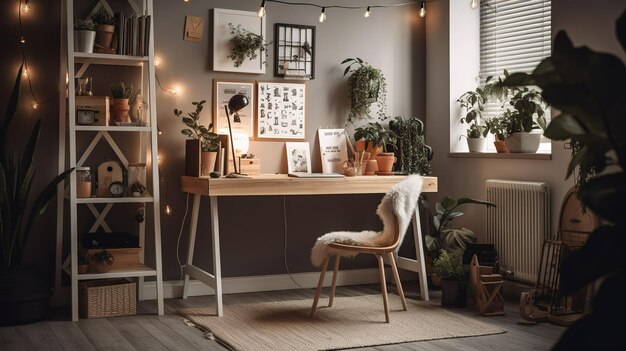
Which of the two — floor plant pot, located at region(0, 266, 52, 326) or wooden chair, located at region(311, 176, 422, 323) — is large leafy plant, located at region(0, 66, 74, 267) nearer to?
floor plant pot, located at region(0, 266, 52, 326)

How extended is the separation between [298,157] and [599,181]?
178 inches

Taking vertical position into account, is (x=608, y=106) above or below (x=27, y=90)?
below

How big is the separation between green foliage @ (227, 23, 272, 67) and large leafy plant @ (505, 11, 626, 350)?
172 inches

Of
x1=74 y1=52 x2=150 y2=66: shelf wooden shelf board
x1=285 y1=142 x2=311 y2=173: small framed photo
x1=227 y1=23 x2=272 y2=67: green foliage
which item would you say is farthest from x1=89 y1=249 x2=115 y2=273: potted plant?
x1=227 y1=23 x2=272 y2=67: green foliage

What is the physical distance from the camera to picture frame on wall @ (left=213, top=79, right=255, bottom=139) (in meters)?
5.12

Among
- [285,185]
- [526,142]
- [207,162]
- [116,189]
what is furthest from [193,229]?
[526,142]

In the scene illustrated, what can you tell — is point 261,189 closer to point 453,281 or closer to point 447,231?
point 453,281

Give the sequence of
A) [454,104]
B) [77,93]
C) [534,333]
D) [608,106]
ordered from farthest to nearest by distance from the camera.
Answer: [454,104] < [77,93] < [534,333] < [608,106]

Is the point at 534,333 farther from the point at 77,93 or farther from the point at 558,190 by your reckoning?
the point at 77,93

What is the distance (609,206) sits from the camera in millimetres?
856

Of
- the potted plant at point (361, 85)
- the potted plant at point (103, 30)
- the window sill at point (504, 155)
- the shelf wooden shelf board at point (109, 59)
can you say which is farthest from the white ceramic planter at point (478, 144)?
the potted plant at point (103, 30)

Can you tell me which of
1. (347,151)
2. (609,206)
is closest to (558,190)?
(347,151)

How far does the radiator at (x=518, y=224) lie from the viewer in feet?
15.7

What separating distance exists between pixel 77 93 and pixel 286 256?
6.30 ft
